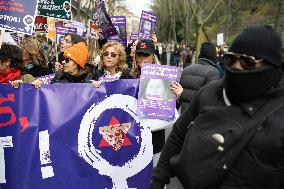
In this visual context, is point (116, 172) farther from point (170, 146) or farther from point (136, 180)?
point (170, 146)

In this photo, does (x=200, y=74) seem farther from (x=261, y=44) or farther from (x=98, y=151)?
(x=261, y=44)

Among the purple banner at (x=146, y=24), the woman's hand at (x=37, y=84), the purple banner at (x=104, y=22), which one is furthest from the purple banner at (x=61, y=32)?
the woman's hand at (x=37, y=84)

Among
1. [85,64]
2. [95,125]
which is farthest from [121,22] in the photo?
[95,125]

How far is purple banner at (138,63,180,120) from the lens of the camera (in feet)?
14.2

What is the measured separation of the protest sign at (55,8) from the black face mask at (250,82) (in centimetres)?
698

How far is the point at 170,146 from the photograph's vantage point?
2.83 meters

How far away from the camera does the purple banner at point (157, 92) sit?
4.32 m

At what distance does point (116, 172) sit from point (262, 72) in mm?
2555

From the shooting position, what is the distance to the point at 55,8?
8.95 meters

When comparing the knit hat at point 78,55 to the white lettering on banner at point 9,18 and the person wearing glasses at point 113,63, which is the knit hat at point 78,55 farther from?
the white lettering on banner at point 9,18

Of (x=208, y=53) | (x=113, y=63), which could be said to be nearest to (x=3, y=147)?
(x=113, y=63)

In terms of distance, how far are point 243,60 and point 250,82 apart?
0.12 meters

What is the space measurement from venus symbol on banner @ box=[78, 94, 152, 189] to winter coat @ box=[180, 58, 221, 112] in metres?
1.50

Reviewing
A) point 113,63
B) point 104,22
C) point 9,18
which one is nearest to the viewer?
point 113,63
